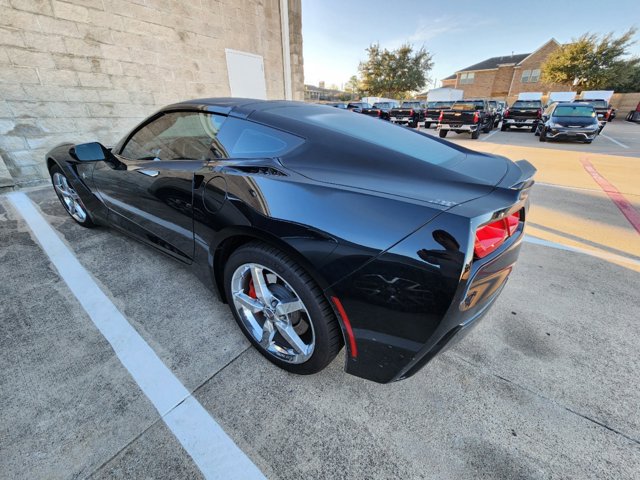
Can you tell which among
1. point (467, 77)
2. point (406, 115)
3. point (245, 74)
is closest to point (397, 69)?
point (467, 77)

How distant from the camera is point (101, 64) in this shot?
5.29 metres

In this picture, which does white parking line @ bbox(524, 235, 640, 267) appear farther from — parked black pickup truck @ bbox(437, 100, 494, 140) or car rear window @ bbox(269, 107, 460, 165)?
parked black pickup truck @ bbox(437, 100, 494, 140)

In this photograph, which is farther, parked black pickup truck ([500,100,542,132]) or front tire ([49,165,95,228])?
parked black pickup truck ([500,100,542,132])

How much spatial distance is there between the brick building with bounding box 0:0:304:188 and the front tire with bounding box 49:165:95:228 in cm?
230

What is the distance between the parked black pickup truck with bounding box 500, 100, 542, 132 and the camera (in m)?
14.5

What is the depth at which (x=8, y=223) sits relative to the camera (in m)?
3.53

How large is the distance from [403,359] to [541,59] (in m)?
52.6

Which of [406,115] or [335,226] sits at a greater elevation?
[335,226]

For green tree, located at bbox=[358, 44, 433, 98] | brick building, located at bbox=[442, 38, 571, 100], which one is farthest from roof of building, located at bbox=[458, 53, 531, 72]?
green tree, located at bbox=[358, 44, 433, 98]

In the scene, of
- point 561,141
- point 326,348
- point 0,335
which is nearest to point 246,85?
point 0,335

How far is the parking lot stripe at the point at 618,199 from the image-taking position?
383 centimetres

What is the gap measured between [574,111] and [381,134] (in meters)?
13.6

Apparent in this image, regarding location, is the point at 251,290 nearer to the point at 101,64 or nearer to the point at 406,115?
the point at 101,64

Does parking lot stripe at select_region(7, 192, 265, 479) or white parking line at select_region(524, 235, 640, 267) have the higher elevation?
parking lot stripe at select_region(7, 192, 265, 479)
